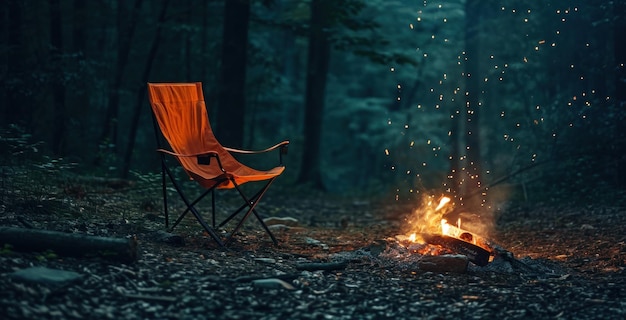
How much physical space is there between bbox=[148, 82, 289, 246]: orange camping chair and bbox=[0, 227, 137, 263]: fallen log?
112 cm

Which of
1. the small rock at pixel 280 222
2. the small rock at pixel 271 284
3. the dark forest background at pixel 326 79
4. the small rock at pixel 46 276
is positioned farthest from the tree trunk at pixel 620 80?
the small rock at pixel 46 276

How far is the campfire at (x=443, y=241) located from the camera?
502cm

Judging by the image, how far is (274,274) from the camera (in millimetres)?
4402

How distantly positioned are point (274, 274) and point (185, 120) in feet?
6.42

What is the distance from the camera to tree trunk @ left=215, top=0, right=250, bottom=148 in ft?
33.9

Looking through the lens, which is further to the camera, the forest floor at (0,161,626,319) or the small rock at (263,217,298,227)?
the small rock at (263,217,298,227)

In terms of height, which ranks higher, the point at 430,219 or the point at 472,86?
the point at 472,86

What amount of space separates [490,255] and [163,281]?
2345 mm

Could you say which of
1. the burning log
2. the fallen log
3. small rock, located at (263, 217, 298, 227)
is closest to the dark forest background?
the fallen log

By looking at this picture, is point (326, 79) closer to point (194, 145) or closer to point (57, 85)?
point (57, 85)

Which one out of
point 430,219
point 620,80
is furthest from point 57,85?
point 620,80

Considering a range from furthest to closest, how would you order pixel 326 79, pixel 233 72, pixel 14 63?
pixel 326 79 → pixel 233 72 → pixel 14 63

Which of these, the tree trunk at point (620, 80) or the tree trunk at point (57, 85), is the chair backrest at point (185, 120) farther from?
the tree trunk at point (620, 80)

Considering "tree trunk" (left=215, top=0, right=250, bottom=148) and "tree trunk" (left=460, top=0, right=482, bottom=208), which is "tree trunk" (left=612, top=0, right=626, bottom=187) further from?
"tree trunk" (left=215, top=0, right=250, bottom=148)
